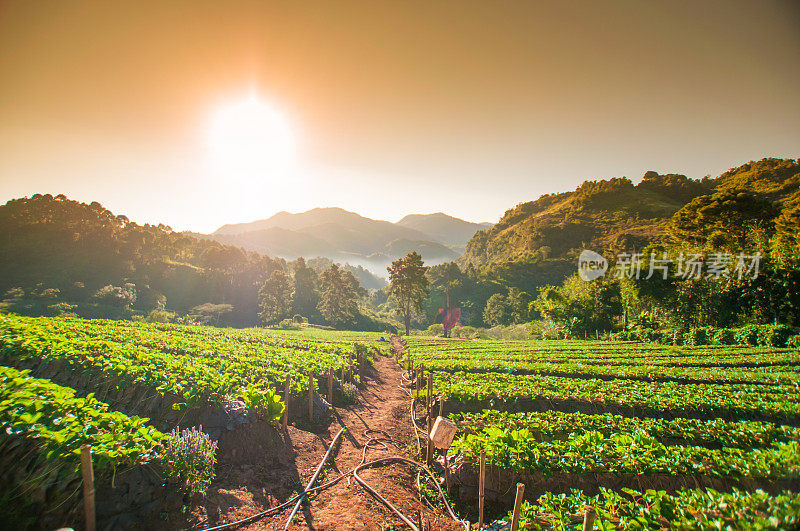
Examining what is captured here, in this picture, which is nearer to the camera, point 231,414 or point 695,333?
point 231,414

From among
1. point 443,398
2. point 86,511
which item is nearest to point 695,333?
point 443,398

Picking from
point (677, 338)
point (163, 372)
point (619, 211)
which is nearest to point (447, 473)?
point (163, 372)

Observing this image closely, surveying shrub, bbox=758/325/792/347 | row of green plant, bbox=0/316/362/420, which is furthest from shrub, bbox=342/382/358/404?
shrub, bbox=758/325/792/347

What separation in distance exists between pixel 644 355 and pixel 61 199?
98.9 m

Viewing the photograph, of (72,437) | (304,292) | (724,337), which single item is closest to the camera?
(72,437)

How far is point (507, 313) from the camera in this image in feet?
271

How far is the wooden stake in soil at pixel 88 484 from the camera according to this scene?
3695 mm

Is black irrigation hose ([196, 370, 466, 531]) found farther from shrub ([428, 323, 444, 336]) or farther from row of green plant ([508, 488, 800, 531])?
shrub ([428, 323, 444, 336])

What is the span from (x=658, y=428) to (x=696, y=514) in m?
4.60

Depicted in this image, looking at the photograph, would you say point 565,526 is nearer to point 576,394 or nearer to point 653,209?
point 576,394

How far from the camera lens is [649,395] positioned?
10438 millimetres

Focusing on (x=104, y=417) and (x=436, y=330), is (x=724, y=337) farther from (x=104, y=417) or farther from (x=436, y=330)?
(x=436, y=330)

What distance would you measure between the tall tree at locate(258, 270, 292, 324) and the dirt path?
63700 millimetres

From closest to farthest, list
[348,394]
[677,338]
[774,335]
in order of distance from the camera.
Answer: [348,394]
[774,335]
[677,338]
